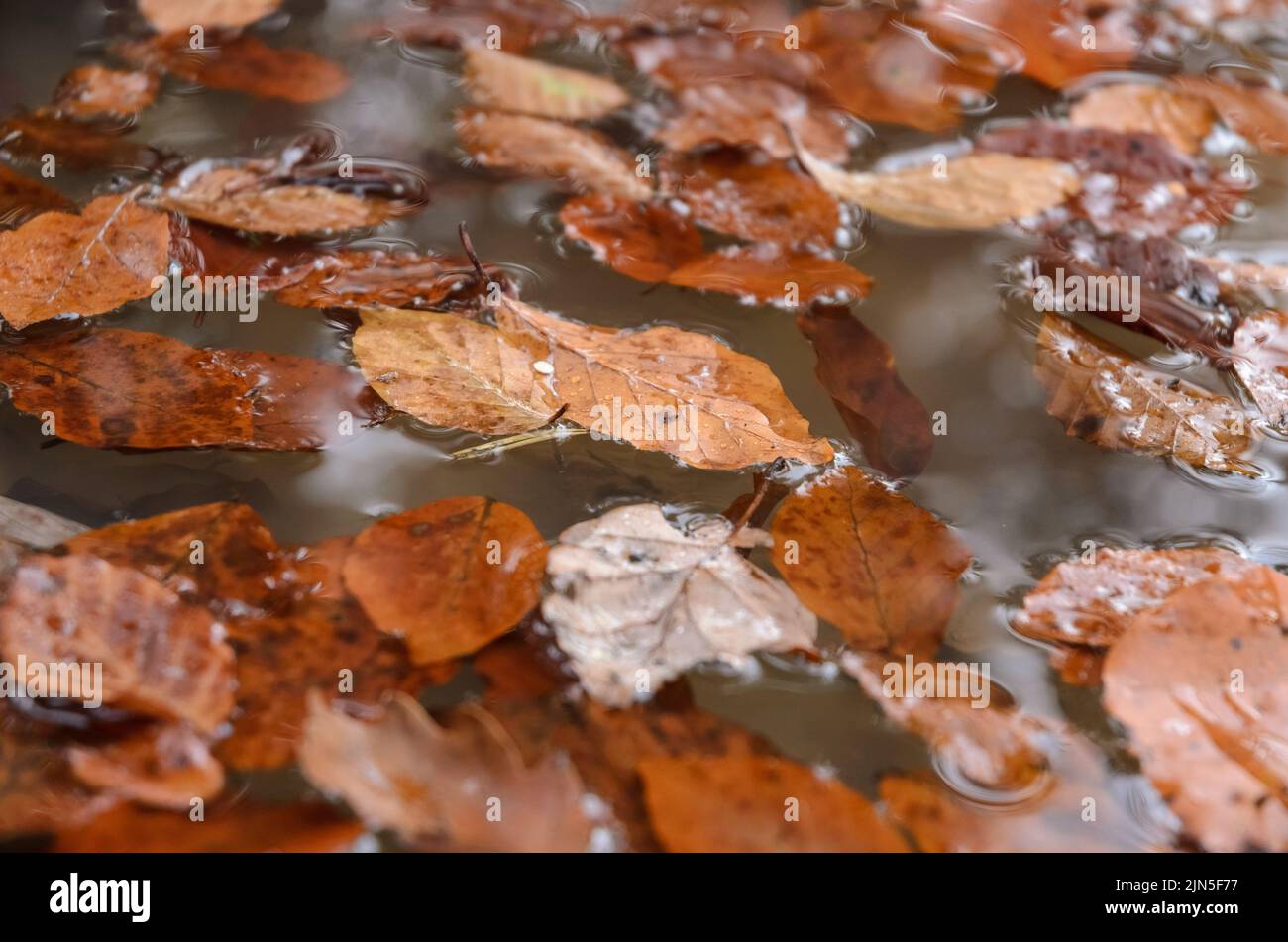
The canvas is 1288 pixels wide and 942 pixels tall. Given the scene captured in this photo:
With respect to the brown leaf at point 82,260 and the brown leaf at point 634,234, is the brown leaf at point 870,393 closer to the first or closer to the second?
the brown leaf at point 634,234

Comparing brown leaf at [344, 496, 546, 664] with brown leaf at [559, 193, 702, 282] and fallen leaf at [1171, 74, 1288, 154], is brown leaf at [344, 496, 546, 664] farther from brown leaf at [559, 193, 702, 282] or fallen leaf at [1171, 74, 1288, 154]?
fallen leaf at [1171, 74, 1288, 154]

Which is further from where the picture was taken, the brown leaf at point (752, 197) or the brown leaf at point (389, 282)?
the brown leaf at point (752, 197)

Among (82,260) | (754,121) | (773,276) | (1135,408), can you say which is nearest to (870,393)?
(773,276)

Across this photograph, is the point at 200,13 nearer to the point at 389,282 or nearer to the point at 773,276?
Answer: the point at 389,282

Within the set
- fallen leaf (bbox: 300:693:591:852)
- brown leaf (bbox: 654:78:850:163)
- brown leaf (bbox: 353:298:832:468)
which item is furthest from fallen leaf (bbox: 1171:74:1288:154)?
fallen leaf (bbox: 300:693:591:852)

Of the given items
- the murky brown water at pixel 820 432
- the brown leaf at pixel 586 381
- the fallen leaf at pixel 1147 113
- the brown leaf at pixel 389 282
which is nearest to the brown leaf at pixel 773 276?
the murky brown water at pixel 820 432

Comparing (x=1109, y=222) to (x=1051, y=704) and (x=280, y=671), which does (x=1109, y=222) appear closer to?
(x=1051, y=704)

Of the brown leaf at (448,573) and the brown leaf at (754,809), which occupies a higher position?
the brown leaf at (448,573)
